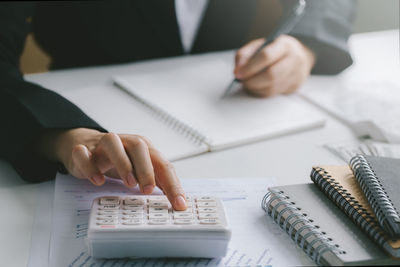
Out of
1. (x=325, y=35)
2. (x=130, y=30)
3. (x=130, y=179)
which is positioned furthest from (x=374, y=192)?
(x=130, y=30)

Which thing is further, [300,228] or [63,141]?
[63,141]

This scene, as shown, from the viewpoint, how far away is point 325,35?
1.03 metres

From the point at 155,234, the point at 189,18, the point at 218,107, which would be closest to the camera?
the point at 155,234

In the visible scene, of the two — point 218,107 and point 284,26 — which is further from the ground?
point 284,26

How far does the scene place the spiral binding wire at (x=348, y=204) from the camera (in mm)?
460

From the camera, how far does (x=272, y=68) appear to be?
88 cm

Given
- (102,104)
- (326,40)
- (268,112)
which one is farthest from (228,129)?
(326,40)

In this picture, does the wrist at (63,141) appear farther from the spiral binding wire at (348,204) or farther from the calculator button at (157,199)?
the spiral binding wire at (348,204)

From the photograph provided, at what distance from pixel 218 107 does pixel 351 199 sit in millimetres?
365

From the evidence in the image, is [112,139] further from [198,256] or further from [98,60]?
[98,60]

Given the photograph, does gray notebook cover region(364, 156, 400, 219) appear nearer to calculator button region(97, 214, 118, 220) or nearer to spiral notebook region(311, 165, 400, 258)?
spiral notebook region(311, 165, 400, 258)

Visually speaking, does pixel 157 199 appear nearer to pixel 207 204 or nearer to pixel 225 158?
pixel 207 204

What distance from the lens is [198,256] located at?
46cm

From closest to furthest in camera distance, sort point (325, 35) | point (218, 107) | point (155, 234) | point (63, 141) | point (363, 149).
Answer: point (155, 234) < point (63, 141) < point (363, 149) < point (218, 107) < point (325, 35)
